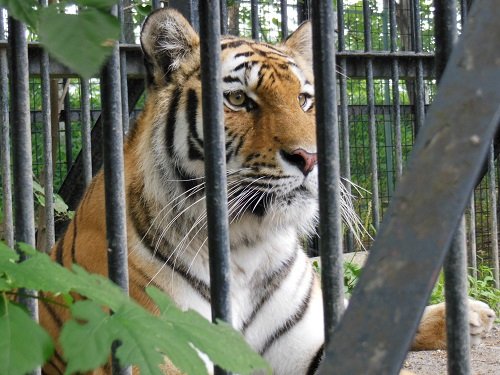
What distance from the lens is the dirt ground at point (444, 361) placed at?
11.4 feet

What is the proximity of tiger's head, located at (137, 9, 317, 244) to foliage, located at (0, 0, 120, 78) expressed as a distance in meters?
1.69

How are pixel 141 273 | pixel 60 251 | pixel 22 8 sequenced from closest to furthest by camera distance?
pixel 22 8 < pixel 141 273 < pixel 60 251

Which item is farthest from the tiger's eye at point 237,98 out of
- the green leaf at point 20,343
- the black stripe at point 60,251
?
the green leaf at point 20,343

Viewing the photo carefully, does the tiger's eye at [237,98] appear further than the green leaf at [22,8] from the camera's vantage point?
Yes

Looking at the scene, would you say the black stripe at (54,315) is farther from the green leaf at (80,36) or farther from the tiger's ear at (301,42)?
the green leaf at (80,36)

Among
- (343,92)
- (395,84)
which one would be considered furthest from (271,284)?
(395,84)

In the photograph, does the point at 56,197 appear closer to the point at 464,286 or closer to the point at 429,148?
the point at 464,286

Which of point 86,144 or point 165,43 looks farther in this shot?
point 86,144

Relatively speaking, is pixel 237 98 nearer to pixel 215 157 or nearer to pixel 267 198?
pixel 267 198

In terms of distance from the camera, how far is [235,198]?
239 centimetres

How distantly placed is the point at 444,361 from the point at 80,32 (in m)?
3.21

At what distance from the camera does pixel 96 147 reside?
4418 mm

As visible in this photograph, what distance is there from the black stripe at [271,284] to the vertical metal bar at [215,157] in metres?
1.36

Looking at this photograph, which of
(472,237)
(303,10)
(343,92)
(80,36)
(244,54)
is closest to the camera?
(80,36)
